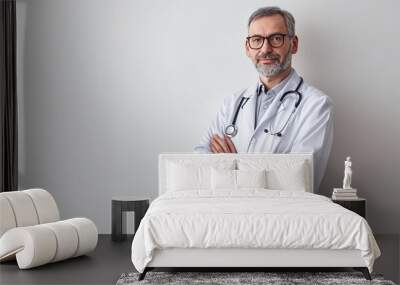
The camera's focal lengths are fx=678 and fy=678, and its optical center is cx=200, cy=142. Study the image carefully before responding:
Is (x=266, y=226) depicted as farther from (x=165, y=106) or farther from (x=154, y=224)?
(x=165, y=106)

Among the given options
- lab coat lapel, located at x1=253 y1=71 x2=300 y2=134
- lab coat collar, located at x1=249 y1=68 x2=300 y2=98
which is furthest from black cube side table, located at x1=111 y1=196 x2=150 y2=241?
lab coat collar, located at x1=249 y1=68 x2=300 y2=98

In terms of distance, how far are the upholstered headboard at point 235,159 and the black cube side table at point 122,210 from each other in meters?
0.25

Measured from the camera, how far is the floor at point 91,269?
15.6 feet

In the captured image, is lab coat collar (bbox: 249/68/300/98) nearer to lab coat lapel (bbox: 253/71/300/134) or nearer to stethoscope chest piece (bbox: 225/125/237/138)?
lab coat lapel (bbox: 253/71/300/134)

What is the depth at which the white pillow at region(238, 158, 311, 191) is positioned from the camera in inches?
241

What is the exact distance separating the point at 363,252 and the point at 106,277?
5.94ft

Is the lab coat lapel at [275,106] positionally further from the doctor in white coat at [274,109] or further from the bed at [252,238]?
the bed at [252,238]

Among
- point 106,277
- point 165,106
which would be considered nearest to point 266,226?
point 106,277

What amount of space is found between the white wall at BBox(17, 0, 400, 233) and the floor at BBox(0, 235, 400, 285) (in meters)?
1.13

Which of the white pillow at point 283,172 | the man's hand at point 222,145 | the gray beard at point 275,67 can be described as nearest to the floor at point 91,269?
the white pillow at point 283,172

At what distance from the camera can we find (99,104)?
23.1ft

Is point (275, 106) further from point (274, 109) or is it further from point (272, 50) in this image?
point (272, 50)

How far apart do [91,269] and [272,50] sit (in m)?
2.89

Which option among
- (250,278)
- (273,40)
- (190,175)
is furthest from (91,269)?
(273,40)
